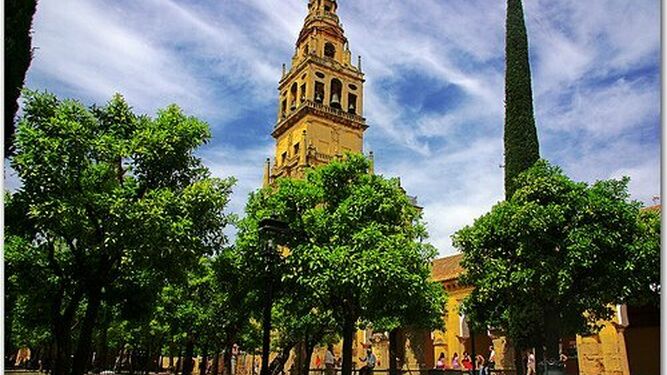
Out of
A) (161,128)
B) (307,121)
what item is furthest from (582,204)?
(307,121)

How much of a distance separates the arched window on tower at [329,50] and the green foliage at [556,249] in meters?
31.4

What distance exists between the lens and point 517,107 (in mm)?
22453

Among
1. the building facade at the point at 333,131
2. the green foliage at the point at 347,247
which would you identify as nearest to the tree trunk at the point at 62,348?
the green foliage at the point at 347,247

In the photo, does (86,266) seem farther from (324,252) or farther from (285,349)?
(285,349)

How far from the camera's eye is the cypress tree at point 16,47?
10.5 metres

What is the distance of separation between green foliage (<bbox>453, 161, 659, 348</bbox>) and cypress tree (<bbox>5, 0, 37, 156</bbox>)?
12.2m

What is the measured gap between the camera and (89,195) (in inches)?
540

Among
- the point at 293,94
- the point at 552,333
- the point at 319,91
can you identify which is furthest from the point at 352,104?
the point at 552,333

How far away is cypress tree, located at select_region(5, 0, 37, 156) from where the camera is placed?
34.5ft

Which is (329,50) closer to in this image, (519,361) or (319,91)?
(319,91)

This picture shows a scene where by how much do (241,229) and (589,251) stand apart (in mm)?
10184

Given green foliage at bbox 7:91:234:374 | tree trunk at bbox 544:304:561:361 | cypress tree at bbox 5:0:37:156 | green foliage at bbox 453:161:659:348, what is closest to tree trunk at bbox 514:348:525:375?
green foliage at bbox 453:161:659:348

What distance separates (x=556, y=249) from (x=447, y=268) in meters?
21.4

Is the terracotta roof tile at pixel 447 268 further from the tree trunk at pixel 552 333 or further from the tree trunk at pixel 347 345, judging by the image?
the tree trunk at pixel 347 345
